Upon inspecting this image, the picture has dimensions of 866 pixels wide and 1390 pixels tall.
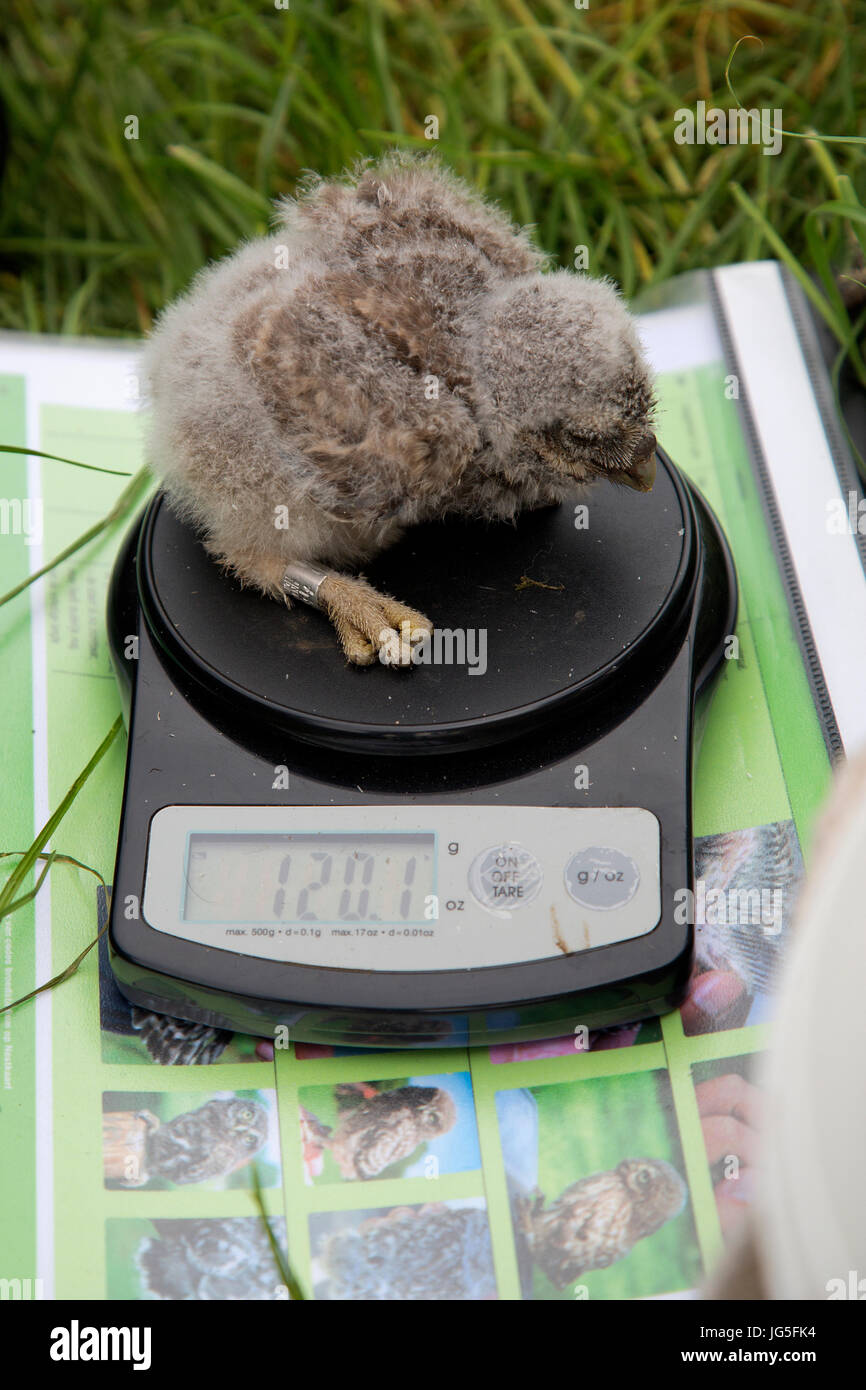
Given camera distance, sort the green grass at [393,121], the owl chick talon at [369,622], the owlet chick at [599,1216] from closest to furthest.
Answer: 1. the owlet chick at [599,1216]
2. the owl chick talon at [369,622]
3. the green grass at [393,121]

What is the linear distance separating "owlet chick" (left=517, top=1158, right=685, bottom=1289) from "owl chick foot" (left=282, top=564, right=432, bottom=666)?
0.45 m

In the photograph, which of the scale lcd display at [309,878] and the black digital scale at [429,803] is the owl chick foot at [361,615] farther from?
the scale lcd display at [309,878]

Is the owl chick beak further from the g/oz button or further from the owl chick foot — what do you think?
the g/oz button

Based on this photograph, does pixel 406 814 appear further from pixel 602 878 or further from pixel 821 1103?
pixel 821 1103

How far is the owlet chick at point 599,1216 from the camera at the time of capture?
920 mm

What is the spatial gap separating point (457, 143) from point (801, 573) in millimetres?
1014

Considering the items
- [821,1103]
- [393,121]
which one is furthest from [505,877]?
[393,121]

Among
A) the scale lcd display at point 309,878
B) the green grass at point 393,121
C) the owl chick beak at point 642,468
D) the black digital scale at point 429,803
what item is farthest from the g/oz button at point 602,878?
the green grass at point 393,121

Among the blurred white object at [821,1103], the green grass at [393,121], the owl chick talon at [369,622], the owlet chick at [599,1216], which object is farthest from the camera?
the green grass at [393,121]

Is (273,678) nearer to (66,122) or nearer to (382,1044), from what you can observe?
(382,1044)

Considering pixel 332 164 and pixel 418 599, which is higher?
pixel 332 164

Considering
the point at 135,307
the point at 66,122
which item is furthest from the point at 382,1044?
the point at 66,122

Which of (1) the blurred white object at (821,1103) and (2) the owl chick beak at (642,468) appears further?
(2) the owl chick beak at (642,468)

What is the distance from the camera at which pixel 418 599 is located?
3.70ft
